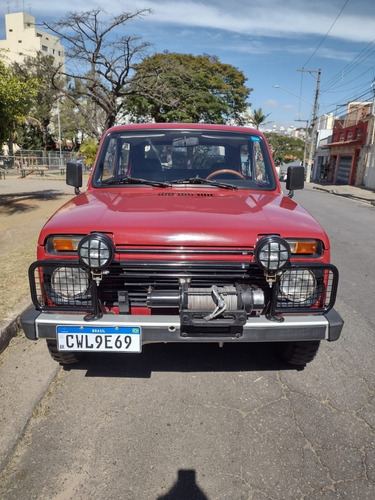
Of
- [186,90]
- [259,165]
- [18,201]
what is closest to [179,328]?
[259,165]

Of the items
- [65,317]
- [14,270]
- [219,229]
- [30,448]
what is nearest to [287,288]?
[219,229]

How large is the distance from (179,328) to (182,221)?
697 mm

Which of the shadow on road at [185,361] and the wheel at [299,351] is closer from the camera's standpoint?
the wheel at [299,351]

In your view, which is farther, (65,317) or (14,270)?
(14,270)

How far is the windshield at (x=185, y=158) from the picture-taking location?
12.7ft

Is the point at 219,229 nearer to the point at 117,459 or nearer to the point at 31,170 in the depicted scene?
the point at 117,459

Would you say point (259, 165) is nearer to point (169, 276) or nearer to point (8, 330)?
point (169, 276)

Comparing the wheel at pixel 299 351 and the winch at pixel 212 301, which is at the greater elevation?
the winch at pixel 212 301

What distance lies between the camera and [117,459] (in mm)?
2373

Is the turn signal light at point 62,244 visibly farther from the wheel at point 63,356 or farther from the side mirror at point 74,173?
the side mirror at point 74,173

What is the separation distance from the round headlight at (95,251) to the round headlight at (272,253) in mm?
918

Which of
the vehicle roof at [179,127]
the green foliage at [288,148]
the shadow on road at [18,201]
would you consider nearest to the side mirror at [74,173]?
the vehicle roof at [179,127]

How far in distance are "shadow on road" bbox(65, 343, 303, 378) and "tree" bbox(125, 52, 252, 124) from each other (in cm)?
1367

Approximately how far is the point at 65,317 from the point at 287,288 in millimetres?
1487
